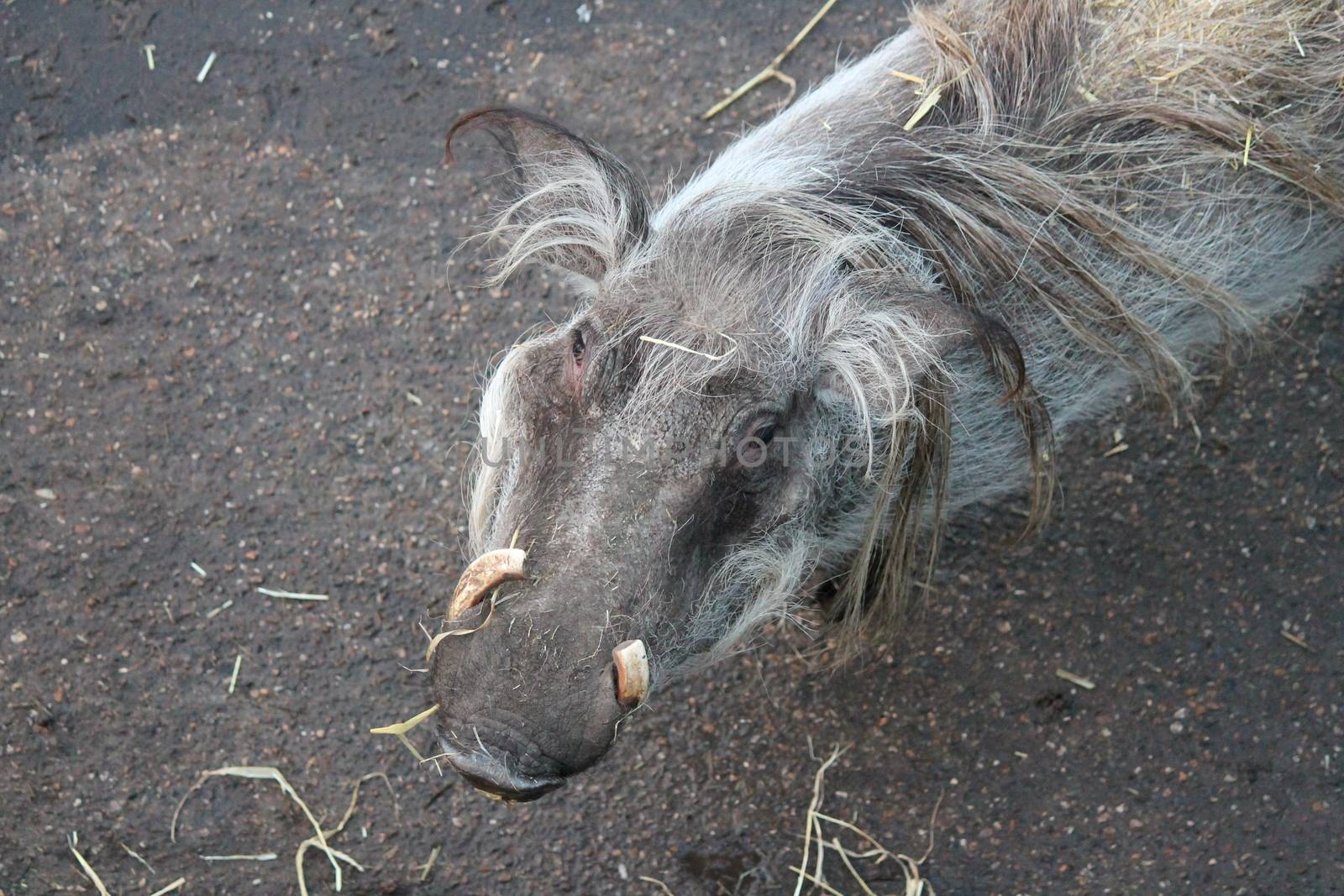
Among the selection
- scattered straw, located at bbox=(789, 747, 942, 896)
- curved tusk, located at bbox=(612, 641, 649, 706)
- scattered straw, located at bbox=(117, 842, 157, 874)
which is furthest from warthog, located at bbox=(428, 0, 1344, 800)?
scattered straw, located at bbox=(117, 842, 157, 874)

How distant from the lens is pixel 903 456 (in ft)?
7.77

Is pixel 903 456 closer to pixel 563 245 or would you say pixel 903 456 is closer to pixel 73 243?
pixel 563 245

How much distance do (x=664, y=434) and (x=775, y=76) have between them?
1.92 meters

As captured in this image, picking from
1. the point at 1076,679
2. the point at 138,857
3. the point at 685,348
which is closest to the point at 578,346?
the point at 685,348

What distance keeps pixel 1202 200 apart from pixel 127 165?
3.12m

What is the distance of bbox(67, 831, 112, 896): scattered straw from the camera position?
3.04m

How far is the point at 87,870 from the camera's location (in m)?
3.05

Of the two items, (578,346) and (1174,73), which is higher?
(1174,73)

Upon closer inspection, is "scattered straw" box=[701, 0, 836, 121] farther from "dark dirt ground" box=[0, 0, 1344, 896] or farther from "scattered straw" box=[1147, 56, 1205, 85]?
"scattered straw" box=[1147, 56, 1205, 85]

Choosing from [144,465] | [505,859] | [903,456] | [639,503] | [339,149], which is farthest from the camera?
[339,149]

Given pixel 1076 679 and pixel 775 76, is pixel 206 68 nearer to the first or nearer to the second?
pixel 775 76

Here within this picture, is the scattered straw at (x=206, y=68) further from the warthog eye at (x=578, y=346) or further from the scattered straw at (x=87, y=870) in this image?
the scattered straw at (x=87, y=870)

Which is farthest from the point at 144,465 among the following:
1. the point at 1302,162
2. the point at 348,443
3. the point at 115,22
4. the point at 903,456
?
the point at 1302,162

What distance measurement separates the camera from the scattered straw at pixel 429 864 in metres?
3.03
